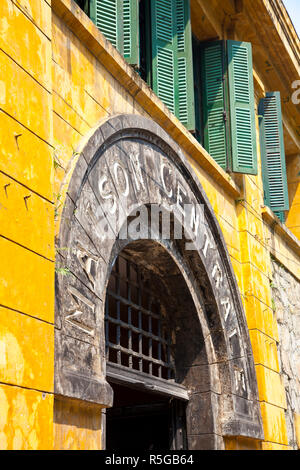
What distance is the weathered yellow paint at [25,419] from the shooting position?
355 centimetres

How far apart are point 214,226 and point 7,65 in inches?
150

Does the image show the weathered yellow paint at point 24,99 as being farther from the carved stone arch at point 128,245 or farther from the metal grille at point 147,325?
the metal grille at point 147,325

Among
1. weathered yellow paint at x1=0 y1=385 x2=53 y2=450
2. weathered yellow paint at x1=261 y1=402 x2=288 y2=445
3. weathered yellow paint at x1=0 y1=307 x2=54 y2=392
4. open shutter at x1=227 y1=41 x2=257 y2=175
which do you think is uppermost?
open shutter at x1=227 y1=41 x2=257 y2=175

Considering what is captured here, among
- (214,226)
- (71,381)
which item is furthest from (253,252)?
(71,381)

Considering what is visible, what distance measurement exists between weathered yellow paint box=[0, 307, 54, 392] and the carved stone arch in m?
0.24

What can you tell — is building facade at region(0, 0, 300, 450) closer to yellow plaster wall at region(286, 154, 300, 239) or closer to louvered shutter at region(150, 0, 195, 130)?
louvered shutter at region(150, 0, 195, 130)

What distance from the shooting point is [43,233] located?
13.7 ft

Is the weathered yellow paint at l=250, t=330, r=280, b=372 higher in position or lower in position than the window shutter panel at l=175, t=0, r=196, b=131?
lower

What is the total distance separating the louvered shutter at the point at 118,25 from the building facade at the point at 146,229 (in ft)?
0.04

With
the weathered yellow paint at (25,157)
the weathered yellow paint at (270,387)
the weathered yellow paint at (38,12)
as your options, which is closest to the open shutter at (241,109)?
the weathered yellow paint at (270,387)

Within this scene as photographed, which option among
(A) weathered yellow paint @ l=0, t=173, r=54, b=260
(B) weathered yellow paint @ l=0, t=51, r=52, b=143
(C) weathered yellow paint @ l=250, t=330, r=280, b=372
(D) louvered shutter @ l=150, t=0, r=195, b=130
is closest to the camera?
(A) weathered yellow paint @ l=0, t=173, r=54, b=260

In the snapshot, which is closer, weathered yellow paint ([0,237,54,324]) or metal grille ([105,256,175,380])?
weathered yellow paint ([0,237,54,324])

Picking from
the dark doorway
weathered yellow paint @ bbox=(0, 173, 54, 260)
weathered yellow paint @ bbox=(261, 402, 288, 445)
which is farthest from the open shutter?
weathered yellow paint @ bbox=(0, 173, 54, 260)

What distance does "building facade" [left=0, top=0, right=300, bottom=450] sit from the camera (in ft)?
13.3
